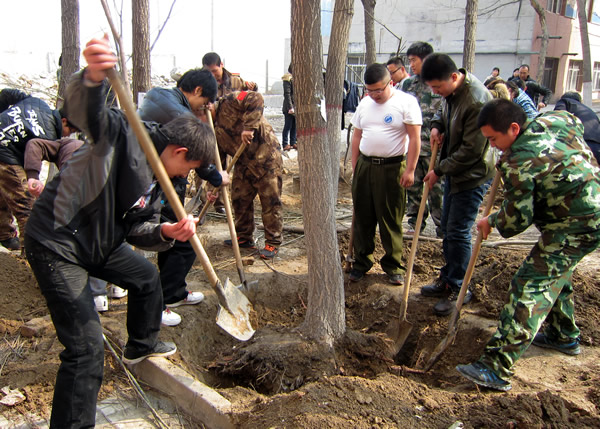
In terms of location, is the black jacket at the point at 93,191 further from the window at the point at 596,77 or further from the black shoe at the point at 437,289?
the window at the point at 596,77

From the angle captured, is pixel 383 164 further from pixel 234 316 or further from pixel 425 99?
pixel 234 316

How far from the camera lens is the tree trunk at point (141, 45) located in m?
5.77

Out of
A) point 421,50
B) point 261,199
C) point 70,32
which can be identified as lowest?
point 261,199

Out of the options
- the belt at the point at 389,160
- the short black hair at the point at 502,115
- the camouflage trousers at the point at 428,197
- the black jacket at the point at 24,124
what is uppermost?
the short black hair at the point at 502,115

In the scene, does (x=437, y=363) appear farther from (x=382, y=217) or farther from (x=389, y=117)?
(x=389, y=117)

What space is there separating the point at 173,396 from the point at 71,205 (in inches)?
56.0

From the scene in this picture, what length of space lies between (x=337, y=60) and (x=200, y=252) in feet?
9.93

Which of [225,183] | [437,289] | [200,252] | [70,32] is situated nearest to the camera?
[200,252]

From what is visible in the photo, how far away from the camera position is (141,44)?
582 centimetres

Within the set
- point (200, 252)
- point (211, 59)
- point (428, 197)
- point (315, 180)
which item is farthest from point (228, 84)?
point (200, 252)

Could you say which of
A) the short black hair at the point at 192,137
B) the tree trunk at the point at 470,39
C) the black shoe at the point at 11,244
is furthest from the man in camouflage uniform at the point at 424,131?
the black shoe at the point at 11,244

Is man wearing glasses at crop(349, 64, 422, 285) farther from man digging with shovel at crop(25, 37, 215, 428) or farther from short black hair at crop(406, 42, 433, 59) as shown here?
man digging with shovel at crop(25, 37, 215, 428)

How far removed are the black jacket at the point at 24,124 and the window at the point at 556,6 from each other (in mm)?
26116

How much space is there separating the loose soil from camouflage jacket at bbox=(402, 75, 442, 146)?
57.6 inches
